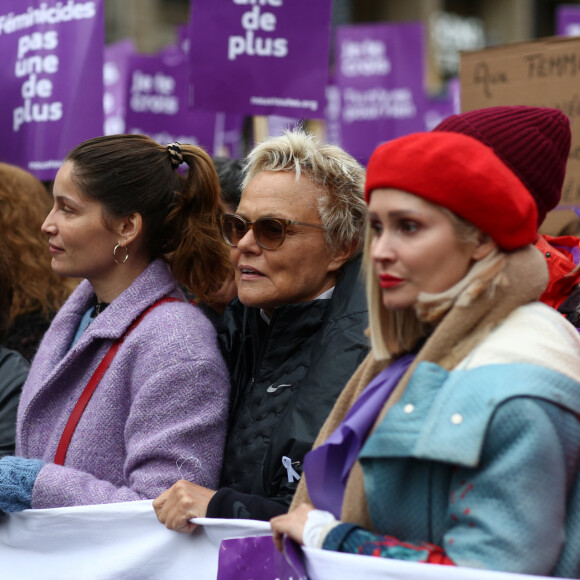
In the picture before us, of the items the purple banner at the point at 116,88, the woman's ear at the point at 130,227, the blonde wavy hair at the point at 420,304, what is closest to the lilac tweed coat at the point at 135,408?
the woman's ear at the point at 130,227

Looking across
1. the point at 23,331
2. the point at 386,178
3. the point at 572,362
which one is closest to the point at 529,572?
the point at 572,362

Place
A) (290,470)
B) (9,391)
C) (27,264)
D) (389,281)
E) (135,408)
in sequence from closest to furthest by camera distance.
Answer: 1. (389,281)
2. (290,470)
3. (135,408)
4. (9,391)
5. (27,264)

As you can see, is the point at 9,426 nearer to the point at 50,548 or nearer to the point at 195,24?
the point at 50,548

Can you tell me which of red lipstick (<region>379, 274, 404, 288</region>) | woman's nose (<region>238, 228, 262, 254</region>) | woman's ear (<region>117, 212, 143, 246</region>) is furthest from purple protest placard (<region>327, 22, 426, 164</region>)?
red lipstick (<region>379, 274, 404, 288</region>)

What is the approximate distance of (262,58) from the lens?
511cm

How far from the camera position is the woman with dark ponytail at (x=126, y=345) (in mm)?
2896

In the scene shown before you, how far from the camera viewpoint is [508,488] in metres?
1.82

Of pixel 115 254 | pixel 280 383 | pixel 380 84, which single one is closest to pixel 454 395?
pixel 280 383

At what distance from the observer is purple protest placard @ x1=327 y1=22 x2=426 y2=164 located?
30.2 ft

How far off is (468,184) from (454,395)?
0.42 metres

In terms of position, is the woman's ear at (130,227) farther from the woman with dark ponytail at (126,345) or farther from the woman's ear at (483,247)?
the woman's ear at (483,247)

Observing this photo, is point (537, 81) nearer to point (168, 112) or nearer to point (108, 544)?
point (108, 544)

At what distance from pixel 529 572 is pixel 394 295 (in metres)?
0.60

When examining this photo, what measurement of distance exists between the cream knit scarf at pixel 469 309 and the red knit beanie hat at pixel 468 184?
0.05 m
